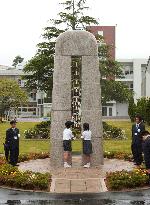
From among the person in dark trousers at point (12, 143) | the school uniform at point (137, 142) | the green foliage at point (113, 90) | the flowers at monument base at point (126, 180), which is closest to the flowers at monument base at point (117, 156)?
the school uniform at point (137, 142)

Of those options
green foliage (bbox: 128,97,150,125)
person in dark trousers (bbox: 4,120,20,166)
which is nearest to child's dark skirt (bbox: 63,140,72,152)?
person in dark trousers (bbox: 4,120,20,166)

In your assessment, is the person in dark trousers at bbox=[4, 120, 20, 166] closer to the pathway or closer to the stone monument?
the pathway

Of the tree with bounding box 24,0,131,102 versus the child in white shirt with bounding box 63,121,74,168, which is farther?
the tree with bounding box 24,0,131,102

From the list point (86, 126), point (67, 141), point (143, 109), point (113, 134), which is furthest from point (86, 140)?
point (143, 109)

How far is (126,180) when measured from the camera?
47.6ft

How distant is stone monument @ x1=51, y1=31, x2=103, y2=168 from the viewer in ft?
60.4

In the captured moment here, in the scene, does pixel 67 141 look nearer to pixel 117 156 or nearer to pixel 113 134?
pixel 117 156

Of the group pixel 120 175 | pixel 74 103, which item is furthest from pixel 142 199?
pixel 74 103

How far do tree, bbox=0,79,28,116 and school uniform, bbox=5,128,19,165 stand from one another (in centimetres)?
4943

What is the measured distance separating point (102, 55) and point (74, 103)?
15.2 m

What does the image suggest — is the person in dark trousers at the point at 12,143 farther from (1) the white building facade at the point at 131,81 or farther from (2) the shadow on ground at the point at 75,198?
(1) the white building facade at the point at 131,81

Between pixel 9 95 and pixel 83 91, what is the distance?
50.3m

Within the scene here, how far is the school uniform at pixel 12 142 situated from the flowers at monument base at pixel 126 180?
4482mm

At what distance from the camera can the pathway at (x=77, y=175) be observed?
1443 cm
